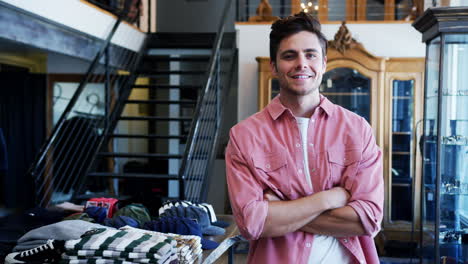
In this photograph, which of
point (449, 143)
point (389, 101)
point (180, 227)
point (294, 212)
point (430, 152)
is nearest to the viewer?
point (294, 212)

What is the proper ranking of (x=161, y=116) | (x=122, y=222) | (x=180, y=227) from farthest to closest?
(x=161, y=116), (x=122, y=222), (x=180, y=227)

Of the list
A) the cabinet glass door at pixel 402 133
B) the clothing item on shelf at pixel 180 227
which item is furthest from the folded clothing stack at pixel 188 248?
the cabinet glass door at pixel 402 133

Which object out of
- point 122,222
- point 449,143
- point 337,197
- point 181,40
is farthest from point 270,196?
point 181,40

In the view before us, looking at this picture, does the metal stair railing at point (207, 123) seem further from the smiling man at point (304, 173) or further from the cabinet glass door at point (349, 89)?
the smiling man at point (304, 173)

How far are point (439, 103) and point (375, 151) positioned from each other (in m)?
2.51

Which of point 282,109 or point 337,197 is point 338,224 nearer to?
point 337,197

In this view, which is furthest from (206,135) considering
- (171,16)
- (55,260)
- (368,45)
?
(55,260)

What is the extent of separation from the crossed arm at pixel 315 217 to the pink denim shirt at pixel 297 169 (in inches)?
0.9

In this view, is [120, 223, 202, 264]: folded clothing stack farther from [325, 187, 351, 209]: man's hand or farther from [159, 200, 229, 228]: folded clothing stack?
[325, 187, 351, 209]: man's hand

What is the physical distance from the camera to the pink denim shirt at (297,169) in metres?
1.52

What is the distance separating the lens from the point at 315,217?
4.97ft

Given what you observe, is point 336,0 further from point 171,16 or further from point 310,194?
point 310,194

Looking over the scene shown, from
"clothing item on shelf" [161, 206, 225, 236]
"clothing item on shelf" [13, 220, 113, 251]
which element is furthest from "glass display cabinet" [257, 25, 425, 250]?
"clothing item on shelf" [13, 220, 113, 251]

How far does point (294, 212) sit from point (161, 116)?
22.1ft
